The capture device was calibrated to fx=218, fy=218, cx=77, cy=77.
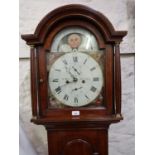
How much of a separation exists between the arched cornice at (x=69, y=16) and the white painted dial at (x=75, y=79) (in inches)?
5.2

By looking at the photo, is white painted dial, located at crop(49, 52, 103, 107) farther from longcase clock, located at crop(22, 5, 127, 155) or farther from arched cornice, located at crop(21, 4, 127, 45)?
arched cornice, located at crop(21, 4, 127, 45)

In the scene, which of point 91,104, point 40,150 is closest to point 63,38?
point 91,104

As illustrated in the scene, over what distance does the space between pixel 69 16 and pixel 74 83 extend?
0.99 ft

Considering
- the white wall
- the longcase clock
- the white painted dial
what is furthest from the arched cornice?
the white wall

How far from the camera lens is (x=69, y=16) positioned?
3.19ft

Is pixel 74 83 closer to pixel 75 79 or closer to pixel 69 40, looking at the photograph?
pixel 75 79

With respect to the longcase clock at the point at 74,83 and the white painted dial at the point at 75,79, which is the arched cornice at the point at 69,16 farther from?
the white painted dial at the point at 75,79

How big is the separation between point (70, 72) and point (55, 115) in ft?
0.68

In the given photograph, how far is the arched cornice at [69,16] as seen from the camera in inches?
37.6

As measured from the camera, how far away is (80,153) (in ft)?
3.28

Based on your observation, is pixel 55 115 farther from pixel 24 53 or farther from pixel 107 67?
A: pixel 24 53

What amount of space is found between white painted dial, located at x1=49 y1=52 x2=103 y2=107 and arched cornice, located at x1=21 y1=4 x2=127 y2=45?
0.13 meters

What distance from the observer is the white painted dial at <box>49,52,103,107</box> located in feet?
3.26

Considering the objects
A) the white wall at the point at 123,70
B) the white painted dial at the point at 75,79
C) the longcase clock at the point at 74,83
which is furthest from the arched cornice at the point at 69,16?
the white wall at the point at 123,70
